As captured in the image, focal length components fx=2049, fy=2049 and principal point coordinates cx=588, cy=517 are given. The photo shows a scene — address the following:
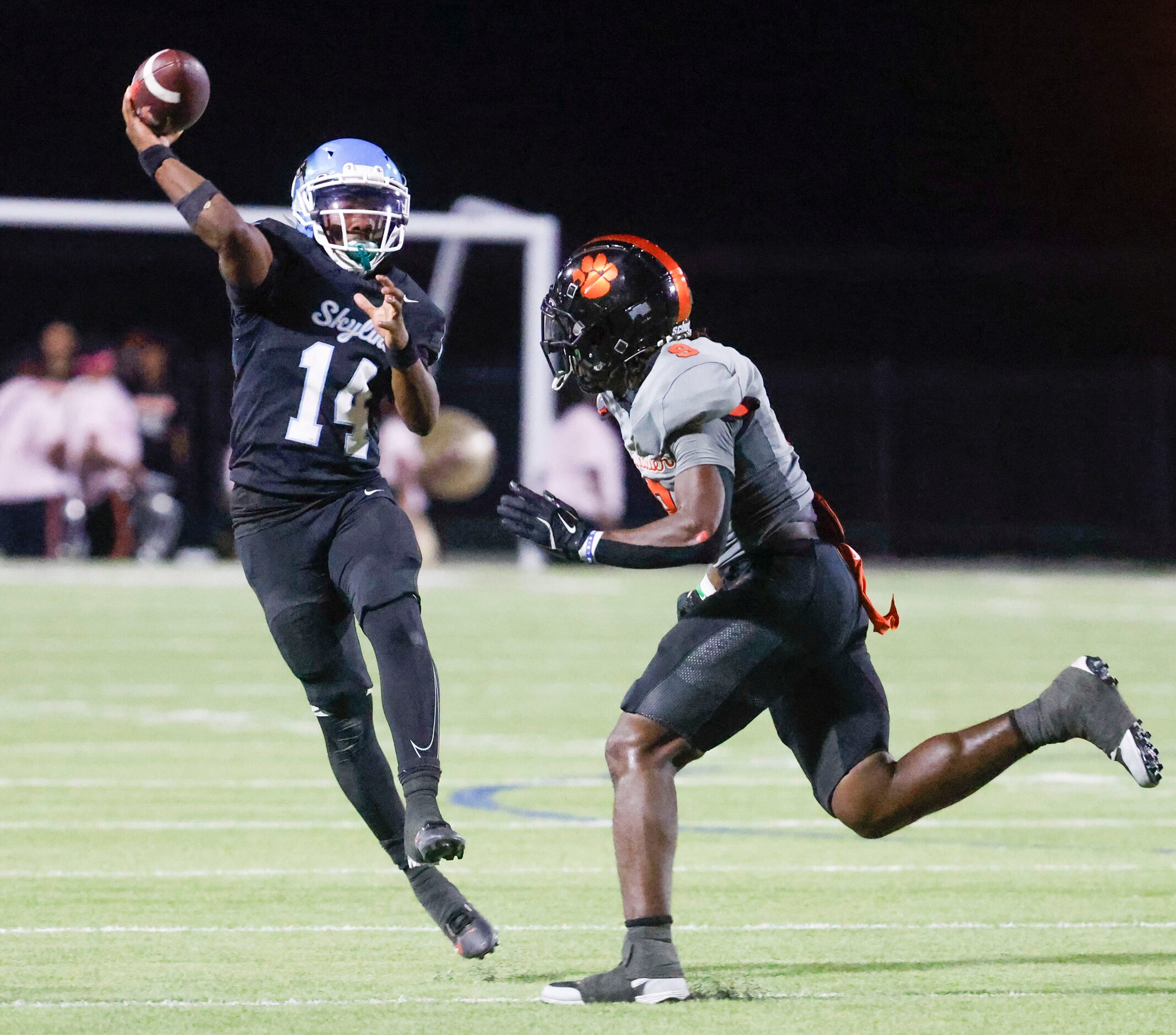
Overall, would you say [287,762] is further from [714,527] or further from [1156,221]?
[1156,221]

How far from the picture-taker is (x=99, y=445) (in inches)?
757

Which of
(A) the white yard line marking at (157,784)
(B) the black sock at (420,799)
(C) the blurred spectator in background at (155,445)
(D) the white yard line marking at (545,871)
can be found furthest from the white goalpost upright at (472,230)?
(B) the black sock at (420,799)

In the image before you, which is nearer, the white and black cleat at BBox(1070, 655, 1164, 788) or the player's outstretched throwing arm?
the white and black cleat at BBox(1070, 655, 1164, 788)

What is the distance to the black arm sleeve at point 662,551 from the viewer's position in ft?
14.0

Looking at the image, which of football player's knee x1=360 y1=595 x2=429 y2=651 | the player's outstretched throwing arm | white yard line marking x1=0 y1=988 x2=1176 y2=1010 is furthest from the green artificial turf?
the player's outstretched throwing arm

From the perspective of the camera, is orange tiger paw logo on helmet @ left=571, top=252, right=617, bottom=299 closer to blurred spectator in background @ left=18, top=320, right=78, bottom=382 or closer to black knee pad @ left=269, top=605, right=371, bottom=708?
black knee pad @ left=269, top=605, right=371, bottom=708

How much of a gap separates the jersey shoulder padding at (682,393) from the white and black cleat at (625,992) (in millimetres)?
1140

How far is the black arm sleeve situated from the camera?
4.27 m

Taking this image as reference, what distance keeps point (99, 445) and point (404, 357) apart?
583 inches

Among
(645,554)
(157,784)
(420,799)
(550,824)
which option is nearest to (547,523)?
(645,554)

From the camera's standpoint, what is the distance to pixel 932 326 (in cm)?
2889

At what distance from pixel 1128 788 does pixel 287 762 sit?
3.41 meters

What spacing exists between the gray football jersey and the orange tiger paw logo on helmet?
195mm

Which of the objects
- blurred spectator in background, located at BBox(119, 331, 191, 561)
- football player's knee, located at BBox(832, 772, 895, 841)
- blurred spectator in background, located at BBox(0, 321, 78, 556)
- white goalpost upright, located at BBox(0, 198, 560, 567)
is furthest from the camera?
blurred spectator in background, located at BBox(119, 331, 191, 561)
